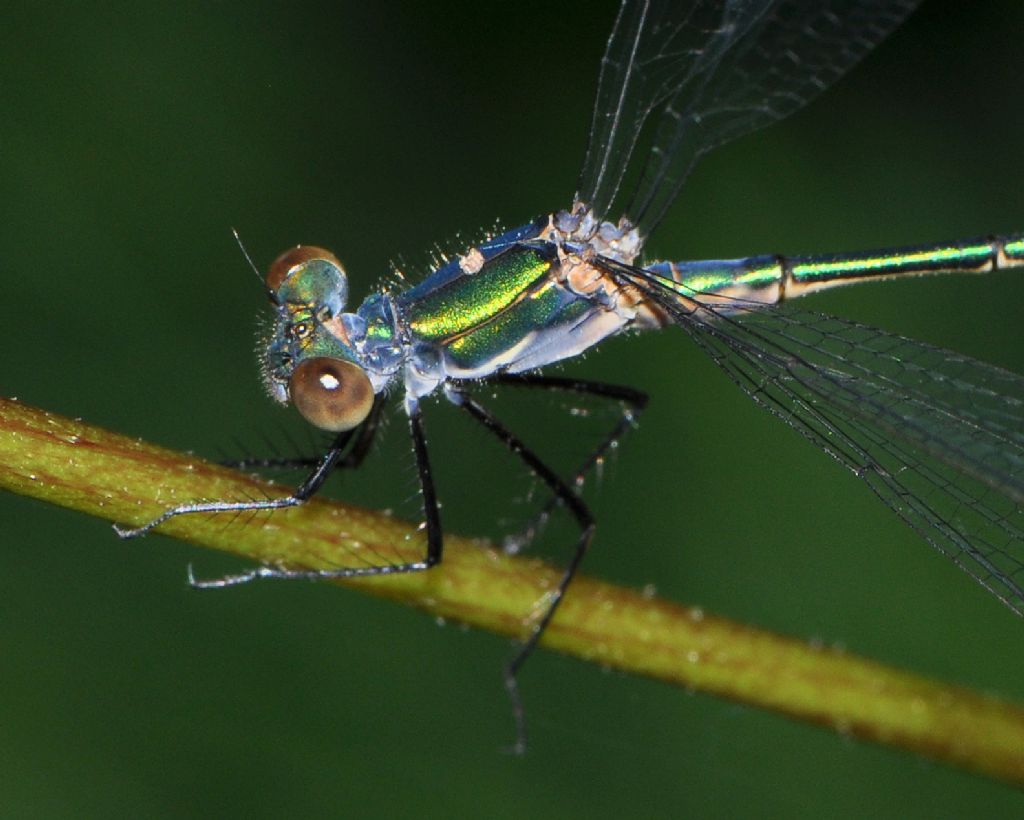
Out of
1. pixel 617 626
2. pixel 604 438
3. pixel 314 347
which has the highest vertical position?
pixel 604 438

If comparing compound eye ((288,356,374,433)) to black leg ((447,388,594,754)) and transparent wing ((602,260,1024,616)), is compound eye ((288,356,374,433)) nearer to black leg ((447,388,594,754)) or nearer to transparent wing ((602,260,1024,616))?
black leg ((447,388,594,754))

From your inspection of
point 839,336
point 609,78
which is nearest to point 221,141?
point 609,78

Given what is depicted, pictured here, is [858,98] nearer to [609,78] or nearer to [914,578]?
[609,78]

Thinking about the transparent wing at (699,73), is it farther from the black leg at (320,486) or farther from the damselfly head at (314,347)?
the black leg at (320,486)

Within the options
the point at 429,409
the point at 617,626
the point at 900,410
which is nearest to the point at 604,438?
the point at 429,409

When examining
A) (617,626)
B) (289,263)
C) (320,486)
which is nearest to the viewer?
(617,626)

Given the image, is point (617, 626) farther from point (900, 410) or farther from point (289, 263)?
point (289, 263)

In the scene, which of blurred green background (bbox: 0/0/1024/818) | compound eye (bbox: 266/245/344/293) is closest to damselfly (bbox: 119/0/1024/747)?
compound eye (bbox: 266/245/344/293)
